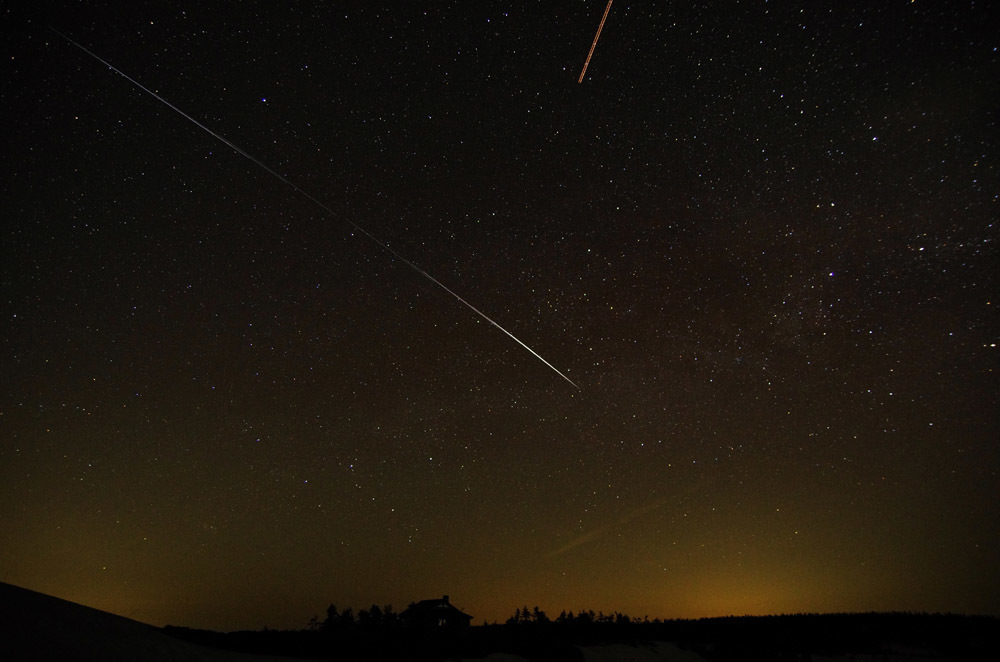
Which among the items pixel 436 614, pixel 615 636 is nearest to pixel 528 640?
pixel 615 636

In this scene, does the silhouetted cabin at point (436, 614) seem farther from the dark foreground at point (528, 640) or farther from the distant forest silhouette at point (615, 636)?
the dark foreground at point (528, 640)

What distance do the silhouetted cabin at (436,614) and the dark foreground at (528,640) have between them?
139 inches

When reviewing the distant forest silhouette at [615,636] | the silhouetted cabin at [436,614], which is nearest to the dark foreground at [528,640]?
the distant forest silhouette at [615,636]

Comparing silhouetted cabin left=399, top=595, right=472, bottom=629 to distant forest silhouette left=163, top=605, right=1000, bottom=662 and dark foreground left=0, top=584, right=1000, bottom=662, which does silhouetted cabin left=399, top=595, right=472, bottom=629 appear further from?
dark foreground left=0, top=584, right=1000, bottom=662

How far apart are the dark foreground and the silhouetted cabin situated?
11.6ft

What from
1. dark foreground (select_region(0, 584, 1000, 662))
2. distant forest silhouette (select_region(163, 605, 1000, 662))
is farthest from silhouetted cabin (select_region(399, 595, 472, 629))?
dark foreground (select_region(0, 584, 1000, 662))

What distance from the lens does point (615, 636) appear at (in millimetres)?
21250

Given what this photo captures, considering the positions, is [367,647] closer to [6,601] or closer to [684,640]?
[6,601]

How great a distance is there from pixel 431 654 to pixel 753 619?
22417 millimetres

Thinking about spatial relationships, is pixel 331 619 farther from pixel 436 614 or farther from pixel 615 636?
pixel 615 636

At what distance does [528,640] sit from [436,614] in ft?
33.0

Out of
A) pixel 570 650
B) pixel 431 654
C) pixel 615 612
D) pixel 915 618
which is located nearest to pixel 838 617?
pixel 915 618

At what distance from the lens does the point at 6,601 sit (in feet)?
22.9

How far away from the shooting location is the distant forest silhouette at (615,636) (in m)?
14.7
